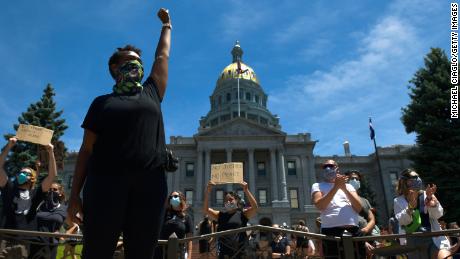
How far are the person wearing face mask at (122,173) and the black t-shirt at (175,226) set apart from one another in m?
4.25

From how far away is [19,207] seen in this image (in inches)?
242

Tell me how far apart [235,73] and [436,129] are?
56295mm

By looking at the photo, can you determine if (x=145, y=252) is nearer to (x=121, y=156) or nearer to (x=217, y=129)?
(x=121, y=156)

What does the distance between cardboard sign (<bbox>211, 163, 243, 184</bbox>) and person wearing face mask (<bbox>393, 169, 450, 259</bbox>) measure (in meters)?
4.35

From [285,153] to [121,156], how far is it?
53470 mm

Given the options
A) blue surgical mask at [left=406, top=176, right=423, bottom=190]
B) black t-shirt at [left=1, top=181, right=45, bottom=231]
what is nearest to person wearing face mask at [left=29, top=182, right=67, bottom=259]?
black t-shirt at [left=1, top=181, right=45, bottom=231]

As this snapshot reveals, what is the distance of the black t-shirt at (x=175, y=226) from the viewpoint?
703 centimetres

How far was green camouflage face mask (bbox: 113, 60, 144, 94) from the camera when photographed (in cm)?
291

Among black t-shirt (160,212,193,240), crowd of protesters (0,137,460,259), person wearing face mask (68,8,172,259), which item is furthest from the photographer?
black t-shirt (160,212,193,240)

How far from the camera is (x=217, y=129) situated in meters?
54.3

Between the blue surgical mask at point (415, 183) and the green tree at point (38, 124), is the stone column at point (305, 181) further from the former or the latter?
the blue surgical mask at point (415, 183)

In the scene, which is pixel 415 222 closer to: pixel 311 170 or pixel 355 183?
pixel 355 183

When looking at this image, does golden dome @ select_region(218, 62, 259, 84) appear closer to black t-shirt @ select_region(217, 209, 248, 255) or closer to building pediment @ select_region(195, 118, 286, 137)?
building pediment @ select_region(195, 118, 286, 137)

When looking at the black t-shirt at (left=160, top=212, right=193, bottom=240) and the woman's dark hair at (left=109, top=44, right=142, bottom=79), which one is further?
the black t-shirt at (left=160, top=212, right=193, bottom=240)
